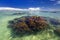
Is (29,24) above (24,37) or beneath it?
above

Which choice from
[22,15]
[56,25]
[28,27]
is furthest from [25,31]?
[56,25]

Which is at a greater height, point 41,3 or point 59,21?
point 41,3

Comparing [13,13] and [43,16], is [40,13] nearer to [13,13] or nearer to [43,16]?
[43,16]

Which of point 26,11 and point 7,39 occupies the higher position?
point 26,11

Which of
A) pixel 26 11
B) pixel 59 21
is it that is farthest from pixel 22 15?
pixel 59 21

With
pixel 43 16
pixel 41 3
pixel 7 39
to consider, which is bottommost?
pixel 7 39

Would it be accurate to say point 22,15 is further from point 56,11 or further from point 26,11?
point 56,11
